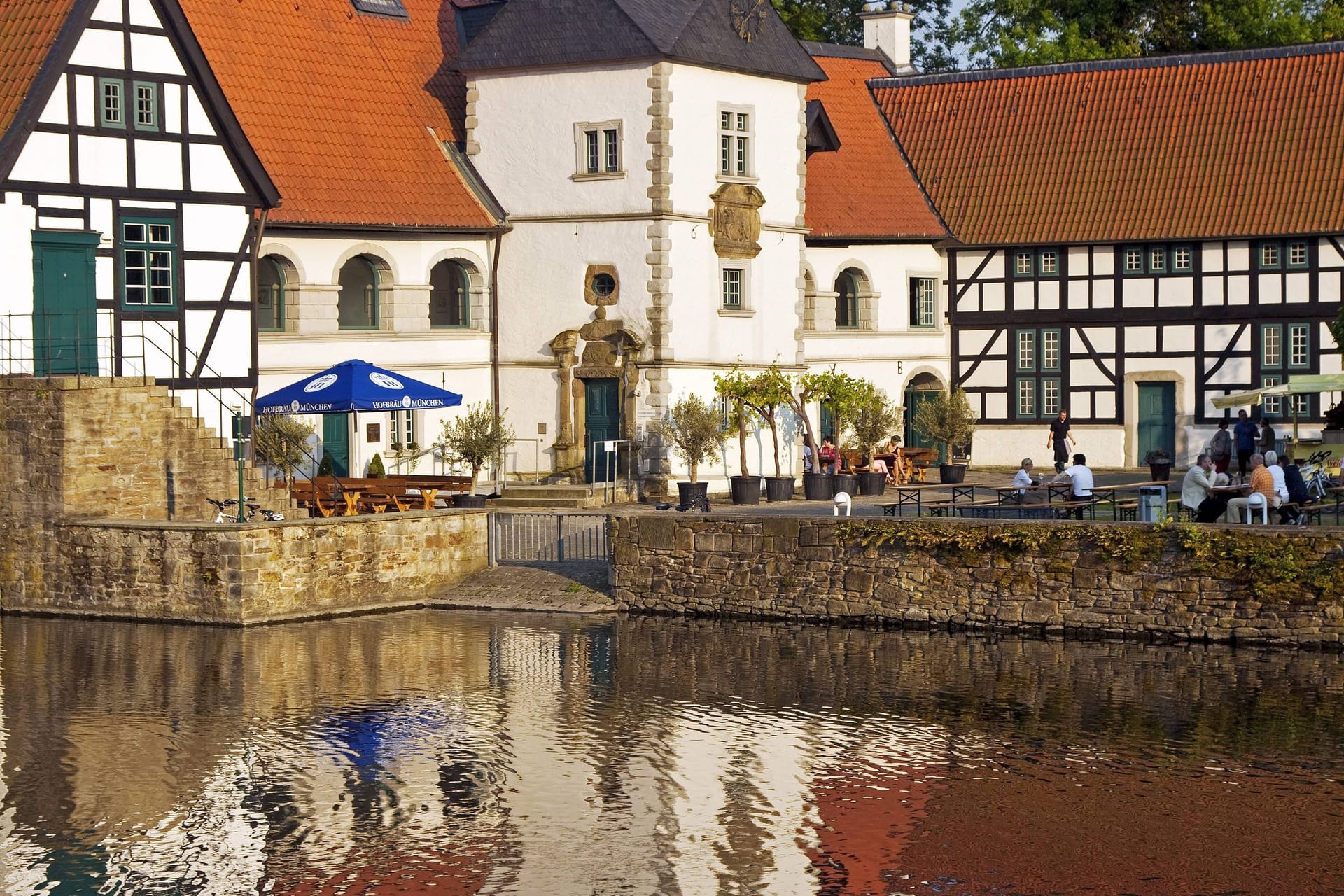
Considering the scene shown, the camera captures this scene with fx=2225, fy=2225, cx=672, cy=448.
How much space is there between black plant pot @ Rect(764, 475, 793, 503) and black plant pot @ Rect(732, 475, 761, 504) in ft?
0.64

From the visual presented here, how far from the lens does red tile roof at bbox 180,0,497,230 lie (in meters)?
35.8

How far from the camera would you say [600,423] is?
124ft

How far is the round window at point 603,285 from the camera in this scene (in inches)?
1471

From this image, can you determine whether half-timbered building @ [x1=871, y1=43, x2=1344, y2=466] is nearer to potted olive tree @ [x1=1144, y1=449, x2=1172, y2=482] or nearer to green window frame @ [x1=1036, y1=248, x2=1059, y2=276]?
green window frame @ [x1=1036, y1=248, x2=1059, y2=276]

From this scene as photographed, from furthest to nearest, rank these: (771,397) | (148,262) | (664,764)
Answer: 1. (771,397)
2. (148,262)
3. (664,764)

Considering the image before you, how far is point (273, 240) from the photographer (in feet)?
115

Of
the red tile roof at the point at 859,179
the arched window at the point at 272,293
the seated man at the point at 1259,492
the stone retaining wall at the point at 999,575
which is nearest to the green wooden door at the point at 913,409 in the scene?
the red tile roof at the point at 859,179

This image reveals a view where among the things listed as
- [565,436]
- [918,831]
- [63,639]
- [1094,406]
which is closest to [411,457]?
[565,436]

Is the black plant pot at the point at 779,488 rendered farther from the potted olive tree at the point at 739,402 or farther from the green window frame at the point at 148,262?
the green window frame at the point at 148,262

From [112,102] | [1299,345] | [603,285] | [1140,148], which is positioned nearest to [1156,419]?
[1299,345]

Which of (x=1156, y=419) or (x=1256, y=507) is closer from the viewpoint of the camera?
(x=1256, y=507)

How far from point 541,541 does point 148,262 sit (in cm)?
709

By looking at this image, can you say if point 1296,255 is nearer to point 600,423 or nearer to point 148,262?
point 600,423

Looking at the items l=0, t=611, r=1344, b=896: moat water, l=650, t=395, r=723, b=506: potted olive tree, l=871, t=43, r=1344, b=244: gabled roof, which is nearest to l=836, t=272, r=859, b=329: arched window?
l=871, t=43, r=1344, b=244: gabled roof
